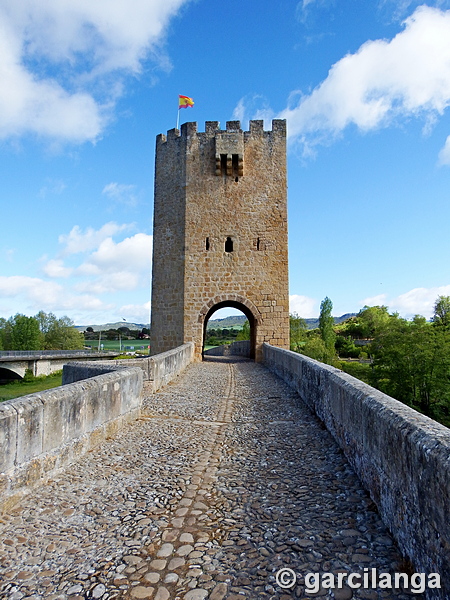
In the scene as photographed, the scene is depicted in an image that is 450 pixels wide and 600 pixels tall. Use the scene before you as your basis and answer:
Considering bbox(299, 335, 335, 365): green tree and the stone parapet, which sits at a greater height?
the stone parapet

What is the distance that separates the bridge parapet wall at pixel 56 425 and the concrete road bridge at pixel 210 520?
0.09ft

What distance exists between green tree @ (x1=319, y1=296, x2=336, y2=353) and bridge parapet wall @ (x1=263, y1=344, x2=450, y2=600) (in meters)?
50.6

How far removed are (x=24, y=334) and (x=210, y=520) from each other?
66.3m

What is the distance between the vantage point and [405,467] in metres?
2.33

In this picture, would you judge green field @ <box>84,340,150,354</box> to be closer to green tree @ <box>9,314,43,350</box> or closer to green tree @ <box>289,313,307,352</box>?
green tree @ <box>9,314,43,350</box>

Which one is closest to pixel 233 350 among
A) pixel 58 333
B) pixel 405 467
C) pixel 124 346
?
pixel 405 467

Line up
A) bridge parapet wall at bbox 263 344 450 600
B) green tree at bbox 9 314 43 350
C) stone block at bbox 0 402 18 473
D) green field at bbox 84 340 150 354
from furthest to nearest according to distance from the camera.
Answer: green field at bbox 84 340 150 354 < green tree at bbox 9 314 43 350 < stone block at bbox 0 402 18 473 < bridge parapet wall at bbox 263 344 450 600

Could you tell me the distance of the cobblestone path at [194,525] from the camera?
2207 millimetres

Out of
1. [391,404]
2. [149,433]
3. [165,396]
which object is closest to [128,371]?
[149,433]

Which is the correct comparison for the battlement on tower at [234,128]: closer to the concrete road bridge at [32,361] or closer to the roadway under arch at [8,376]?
the concrete road bridge at [32,361]

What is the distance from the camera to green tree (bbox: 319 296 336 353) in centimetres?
5442

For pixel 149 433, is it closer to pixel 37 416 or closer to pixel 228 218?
pixel 37 416

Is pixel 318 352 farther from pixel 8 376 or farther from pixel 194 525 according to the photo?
pixel 194 525

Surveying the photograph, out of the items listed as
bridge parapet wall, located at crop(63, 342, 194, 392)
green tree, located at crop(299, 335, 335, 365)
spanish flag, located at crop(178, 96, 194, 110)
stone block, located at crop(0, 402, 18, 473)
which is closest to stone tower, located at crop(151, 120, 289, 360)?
spanish flag, located at crop(178, 96, 194, 110)
